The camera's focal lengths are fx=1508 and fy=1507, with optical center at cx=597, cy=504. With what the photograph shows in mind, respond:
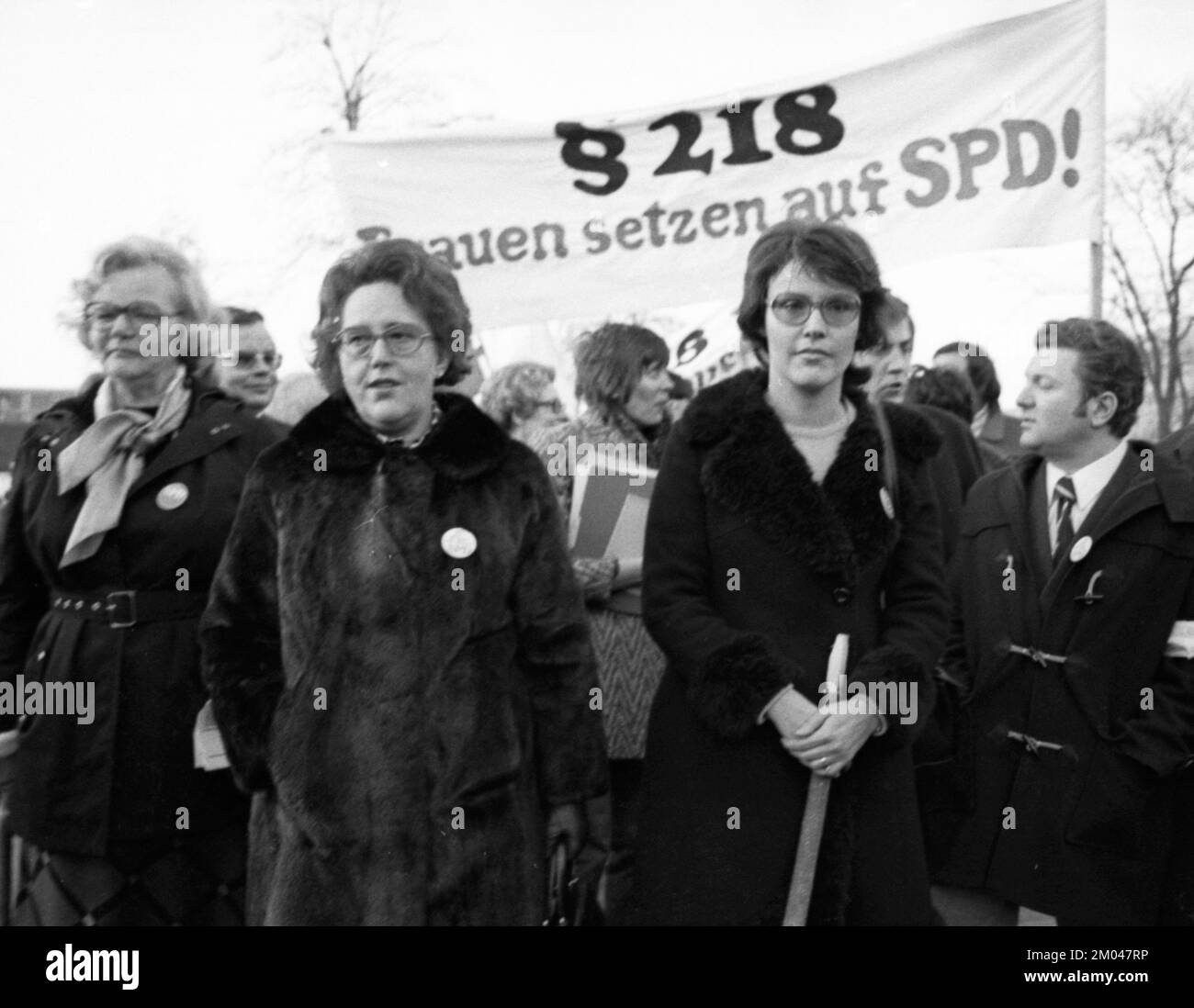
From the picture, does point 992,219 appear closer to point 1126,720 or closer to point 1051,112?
point 1051,112

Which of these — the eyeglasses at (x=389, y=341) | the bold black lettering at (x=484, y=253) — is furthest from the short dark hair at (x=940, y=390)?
the eyeglasses at (x=389, y=341)

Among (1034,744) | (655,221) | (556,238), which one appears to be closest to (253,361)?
(556,238)

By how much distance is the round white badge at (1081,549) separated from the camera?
3.95m

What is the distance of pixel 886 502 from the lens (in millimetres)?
3424

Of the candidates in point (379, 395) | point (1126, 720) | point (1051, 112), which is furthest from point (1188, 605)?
point (1051, 112)

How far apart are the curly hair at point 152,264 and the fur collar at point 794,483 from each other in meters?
1.28

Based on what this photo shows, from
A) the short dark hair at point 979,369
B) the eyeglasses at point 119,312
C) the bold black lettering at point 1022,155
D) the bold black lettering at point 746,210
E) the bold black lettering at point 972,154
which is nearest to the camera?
the eyeglasses at point 119,312

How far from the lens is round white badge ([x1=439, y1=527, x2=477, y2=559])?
10.6 feet

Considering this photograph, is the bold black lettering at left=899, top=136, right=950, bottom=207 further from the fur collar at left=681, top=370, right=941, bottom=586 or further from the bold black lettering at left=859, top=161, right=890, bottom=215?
the fur collar at left=681, top=370, right=941, bottom=586

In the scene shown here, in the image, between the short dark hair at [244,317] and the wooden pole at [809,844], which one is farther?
the short dark hair at [244,317]

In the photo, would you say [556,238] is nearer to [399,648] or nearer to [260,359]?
[260,359]

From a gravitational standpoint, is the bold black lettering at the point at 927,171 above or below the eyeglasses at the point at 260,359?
above

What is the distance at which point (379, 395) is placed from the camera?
10.7ft

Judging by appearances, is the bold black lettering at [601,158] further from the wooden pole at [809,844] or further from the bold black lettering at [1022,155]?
the wooden pole at [809,844]
